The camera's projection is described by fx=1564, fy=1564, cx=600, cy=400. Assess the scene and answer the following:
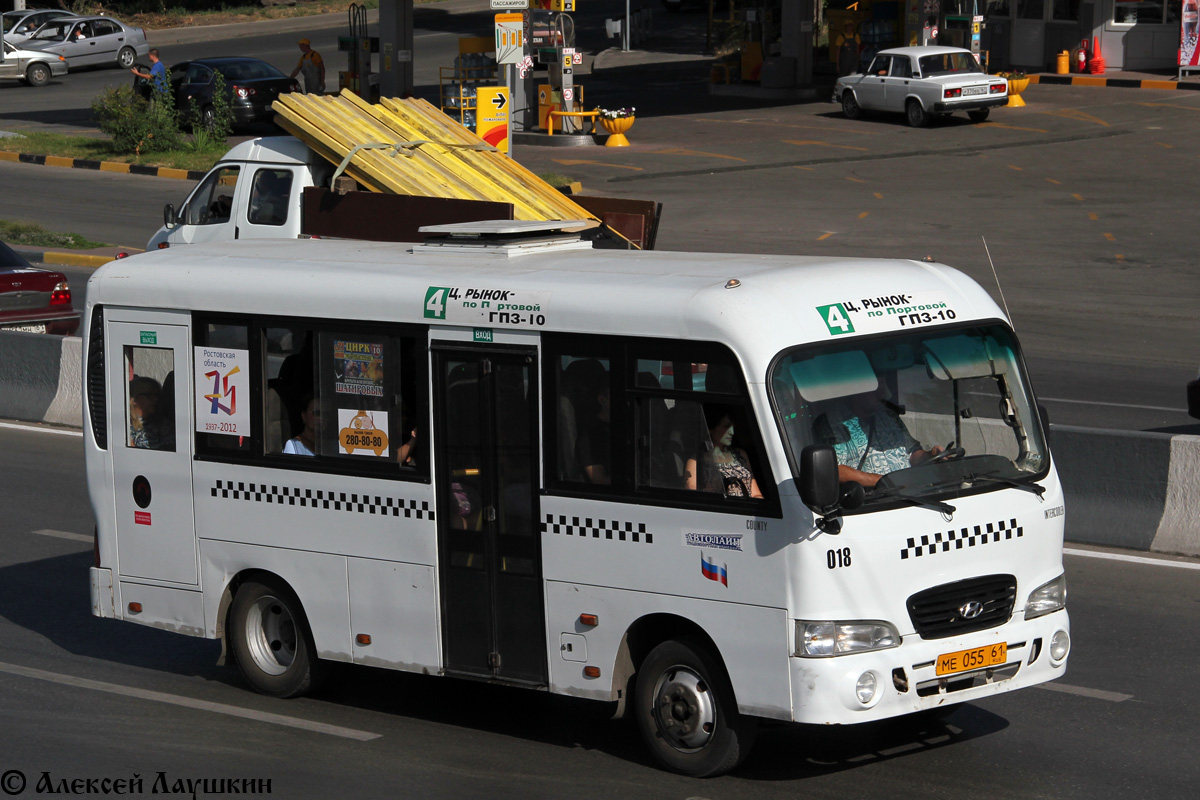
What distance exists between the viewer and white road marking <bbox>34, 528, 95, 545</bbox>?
1177 cm

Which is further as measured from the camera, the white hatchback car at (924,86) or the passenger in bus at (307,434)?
A: the white hatchback car at (924,86)

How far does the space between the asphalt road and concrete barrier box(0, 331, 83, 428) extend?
6.52 m

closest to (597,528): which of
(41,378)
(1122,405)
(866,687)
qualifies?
(866,687)

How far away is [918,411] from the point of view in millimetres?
7059

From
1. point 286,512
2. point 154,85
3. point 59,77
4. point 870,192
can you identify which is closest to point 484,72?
point 154,85

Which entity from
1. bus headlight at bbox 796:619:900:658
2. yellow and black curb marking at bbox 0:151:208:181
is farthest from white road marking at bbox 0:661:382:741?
yellow and black curb marking at bbox 0:151:208:181

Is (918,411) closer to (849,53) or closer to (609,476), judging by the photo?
(609,476)

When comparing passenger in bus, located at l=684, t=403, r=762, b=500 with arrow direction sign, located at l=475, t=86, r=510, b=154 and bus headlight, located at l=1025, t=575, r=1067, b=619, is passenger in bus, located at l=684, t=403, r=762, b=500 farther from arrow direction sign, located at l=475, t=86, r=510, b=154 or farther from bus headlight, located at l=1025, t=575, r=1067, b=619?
arrow direction sign, located at l=475, t=86, r=510, b=154

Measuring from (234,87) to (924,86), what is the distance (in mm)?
16625

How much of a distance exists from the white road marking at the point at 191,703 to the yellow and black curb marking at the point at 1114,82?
1527 inches

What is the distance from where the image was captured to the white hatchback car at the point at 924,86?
37344 millimetres

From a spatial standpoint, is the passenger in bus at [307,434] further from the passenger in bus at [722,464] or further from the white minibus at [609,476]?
the passenger in bus at [722,464]

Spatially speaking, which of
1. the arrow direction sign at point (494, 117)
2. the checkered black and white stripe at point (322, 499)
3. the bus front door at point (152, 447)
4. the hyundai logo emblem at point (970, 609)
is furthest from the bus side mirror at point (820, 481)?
the arrow direction sign at point (494, 117)

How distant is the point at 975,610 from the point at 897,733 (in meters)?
1.01
